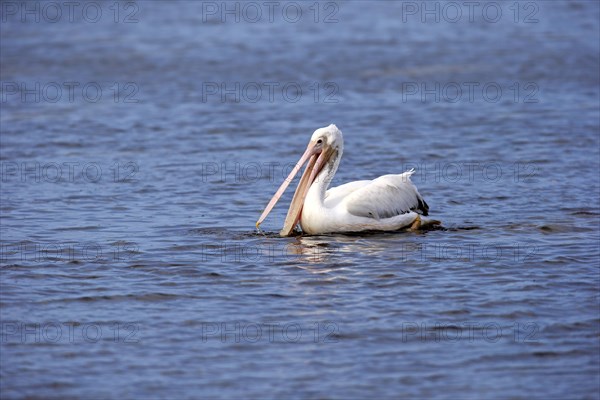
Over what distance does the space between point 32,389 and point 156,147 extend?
6670 mm

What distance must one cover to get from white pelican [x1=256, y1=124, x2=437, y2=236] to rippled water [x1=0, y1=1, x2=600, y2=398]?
134 millimetres

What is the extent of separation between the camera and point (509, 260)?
25.1ft

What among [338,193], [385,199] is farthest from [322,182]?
[385,199]

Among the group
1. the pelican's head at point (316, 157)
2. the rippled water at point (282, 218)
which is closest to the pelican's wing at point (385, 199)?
the rippled water at point (282, 218)

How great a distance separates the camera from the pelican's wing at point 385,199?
27.9 ft

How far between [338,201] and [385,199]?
0.36 m

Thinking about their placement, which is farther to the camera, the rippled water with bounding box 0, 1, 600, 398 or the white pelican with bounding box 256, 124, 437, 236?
the white pelican with bounding box 256, 124, 437, 236

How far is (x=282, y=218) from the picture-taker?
9305 mm

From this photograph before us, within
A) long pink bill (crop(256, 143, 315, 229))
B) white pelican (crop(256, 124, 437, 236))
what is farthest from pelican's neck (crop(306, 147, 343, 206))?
long pink bill (crop(256, 143, 315, 229))

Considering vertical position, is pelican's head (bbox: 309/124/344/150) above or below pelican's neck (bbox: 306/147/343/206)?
above

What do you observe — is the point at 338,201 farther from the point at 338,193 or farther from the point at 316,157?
the point at 316,157

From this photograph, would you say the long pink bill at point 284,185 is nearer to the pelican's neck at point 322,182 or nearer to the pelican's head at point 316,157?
the pelican's head at point 316,157

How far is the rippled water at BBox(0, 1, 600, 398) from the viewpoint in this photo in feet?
18.8

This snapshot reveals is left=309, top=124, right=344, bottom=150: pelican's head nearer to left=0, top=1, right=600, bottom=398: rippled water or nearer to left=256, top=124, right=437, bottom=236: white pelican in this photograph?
left=256, top=124, right=437, bottom=236: white pelican
